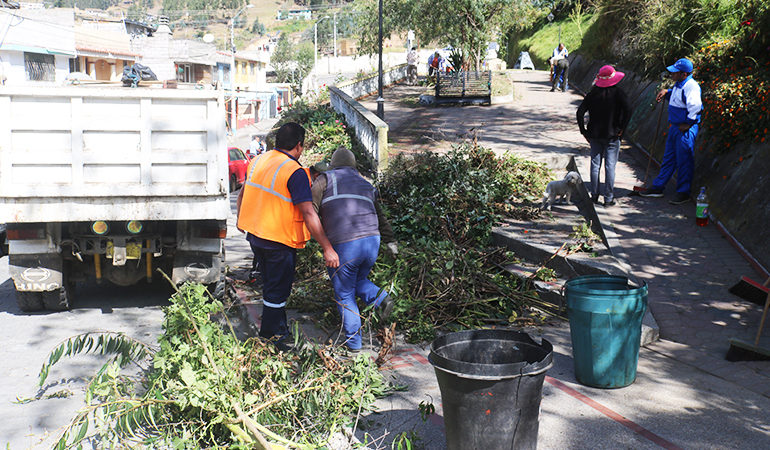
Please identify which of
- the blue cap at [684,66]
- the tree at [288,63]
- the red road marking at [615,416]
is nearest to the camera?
the red road marking at [615,416]

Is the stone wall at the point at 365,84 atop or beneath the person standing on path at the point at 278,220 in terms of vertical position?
atop

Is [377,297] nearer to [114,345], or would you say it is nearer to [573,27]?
[114,345]

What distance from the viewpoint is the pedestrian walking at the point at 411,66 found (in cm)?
2914

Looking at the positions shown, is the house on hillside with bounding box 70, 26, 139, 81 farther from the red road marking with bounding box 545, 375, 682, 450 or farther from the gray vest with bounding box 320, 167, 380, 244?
the red road marking with bounding box 545, 375, 682, 450

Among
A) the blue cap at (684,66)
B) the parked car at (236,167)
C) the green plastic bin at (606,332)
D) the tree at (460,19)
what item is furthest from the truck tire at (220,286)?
the tree at (460,19)

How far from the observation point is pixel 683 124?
9.38 meters

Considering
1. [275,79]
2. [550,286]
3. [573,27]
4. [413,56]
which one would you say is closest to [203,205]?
[550,286]

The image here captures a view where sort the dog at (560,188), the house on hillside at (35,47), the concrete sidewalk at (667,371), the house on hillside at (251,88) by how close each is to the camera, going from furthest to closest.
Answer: the house on hillside at (251,88)
the house on hillside at (35,47)
the dog at (560,188)
the concrete sidewalk at (667,371)

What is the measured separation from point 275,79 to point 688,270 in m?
95.6

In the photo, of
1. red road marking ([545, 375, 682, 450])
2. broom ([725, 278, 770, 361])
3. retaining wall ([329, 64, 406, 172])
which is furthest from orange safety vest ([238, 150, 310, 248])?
retaining wall ([329, 64, 406, 172])

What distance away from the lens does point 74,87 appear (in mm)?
6863

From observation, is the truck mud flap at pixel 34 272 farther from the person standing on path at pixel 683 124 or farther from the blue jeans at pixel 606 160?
the person standing on path at pixel 683 124

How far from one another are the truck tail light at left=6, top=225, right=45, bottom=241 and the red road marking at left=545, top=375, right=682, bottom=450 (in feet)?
16.8

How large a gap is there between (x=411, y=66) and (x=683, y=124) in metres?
21.1
